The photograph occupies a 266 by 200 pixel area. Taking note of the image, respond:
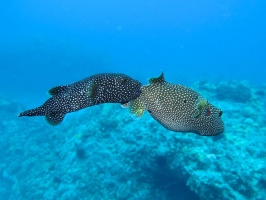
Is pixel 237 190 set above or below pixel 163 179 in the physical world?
below

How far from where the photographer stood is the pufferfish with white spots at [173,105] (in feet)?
8.70

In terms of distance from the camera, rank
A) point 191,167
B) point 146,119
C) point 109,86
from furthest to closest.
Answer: point 146,119, point 191,167, point 109,86

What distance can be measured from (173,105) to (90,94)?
2.90ft

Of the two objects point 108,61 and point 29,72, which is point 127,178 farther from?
point 108,61

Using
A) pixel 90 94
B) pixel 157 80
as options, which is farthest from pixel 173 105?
pixel 90 94

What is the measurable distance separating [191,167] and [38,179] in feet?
46.4

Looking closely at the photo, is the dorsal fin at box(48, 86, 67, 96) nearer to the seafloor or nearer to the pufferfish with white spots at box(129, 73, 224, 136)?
the pufferfish with white spots at box(129, 73, 224, 136)

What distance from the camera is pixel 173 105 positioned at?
2658 mm

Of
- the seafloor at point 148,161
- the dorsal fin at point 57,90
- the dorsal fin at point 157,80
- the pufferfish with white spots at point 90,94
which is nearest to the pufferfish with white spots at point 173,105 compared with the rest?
the dorsal fin at point 157,80

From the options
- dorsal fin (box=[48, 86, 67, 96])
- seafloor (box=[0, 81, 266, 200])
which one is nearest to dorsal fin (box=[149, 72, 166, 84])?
dorsal fin (box=[48, 86, 67, 96])

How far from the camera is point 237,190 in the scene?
466 inches

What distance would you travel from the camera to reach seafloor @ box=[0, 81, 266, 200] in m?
12.6

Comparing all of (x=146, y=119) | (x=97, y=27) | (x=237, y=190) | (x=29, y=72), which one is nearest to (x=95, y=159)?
(x=146, y=119)

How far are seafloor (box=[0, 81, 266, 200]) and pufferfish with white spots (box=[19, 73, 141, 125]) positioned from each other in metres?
10.9
